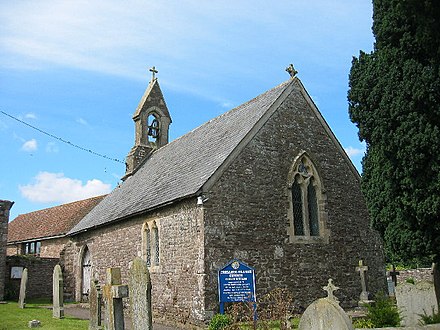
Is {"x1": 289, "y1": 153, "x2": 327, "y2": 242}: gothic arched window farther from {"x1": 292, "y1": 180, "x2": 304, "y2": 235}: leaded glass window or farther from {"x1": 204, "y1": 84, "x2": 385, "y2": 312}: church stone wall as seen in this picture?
{"x1": 204, "y1": 84, "x2": 385, "y2": 312}: church stone wall

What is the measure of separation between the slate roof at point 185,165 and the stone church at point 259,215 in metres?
0.08

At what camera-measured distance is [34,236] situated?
1455 inches

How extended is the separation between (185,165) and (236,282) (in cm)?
626

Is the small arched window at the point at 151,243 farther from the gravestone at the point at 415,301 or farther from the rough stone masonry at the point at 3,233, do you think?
the rough stone masonry at the point at 3,233

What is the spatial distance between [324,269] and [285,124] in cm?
531

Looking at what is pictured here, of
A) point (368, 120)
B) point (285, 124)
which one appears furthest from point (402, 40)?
point (285, 124)

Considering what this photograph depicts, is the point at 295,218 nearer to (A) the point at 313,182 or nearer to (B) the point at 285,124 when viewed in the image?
(A) the point at 313,182

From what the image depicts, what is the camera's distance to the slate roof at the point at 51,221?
116 feet

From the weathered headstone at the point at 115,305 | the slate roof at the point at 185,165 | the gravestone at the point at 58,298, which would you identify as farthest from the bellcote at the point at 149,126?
the weathered headstone at the point at 115,305

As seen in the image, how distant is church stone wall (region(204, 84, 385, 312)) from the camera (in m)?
14.9

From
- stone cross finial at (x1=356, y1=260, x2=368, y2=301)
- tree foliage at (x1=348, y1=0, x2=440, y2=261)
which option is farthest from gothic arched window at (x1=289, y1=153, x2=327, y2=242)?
tree foliage at (x1=348, y1=0, x2=440, y2=261)

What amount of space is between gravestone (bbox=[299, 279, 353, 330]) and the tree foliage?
190 inches

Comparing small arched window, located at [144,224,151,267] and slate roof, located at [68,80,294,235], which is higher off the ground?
slate roof, located at [68,80,294,235]

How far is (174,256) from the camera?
52.3 ft
